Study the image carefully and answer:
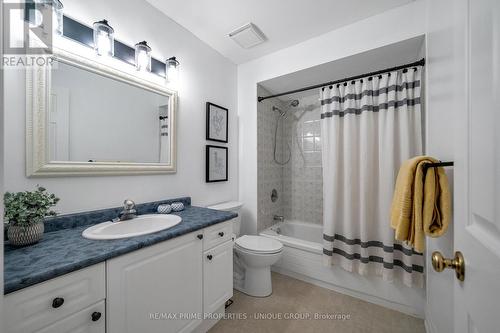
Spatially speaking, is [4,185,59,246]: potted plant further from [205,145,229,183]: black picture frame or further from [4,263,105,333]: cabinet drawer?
[205,145,229,183]: black picture frame

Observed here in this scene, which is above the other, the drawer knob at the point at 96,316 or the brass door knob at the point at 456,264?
the brass door knob at the point at 456,264

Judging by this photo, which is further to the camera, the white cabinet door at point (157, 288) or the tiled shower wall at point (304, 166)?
the tiled shower wall at point (304, 166)

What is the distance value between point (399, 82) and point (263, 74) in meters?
1.32

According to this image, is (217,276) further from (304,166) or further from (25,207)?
(304,166)

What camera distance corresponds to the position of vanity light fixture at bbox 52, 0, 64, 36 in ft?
3.39

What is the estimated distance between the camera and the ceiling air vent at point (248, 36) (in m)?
1.78

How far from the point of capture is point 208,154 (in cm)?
199

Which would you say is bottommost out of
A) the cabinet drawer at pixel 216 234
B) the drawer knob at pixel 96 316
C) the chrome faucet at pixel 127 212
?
the drawer knob at pixel 96 316

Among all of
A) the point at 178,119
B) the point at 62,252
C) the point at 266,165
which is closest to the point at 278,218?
the point at 266,165

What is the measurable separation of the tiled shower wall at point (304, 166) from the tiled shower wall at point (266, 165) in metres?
0.19

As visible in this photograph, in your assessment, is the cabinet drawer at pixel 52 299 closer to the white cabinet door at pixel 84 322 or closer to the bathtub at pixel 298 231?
the white cabinet door at pixel 84 322

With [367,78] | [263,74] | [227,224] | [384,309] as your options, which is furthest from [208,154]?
[384,309]

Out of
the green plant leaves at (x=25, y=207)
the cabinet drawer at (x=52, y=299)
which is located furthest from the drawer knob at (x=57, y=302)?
the green plant leaves at (x=25, y=207)

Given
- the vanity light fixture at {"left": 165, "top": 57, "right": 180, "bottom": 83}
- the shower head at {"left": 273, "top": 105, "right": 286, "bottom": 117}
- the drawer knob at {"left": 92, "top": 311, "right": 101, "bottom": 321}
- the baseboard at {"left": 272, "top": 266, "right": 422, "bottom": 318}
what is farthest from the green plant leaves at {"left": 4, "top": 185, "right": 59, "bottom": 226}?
the shower head at {"left": 273, "top": 105, "right": 286, "bottom": 117}
